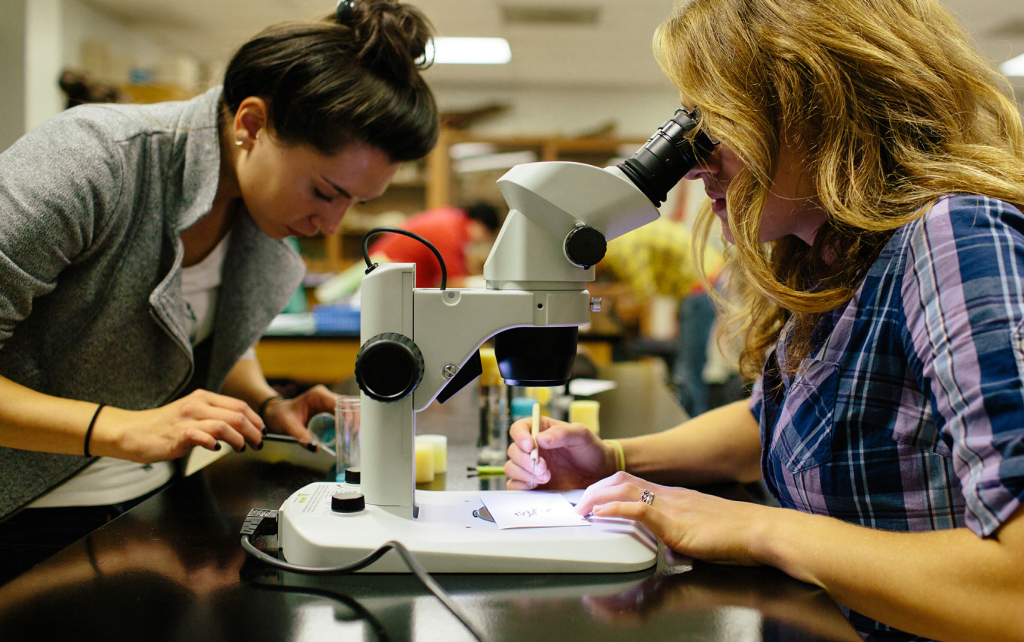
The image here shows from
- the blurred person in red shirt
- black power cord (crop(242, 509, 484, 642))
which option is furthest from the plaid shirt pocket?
the blurred person in red shirt

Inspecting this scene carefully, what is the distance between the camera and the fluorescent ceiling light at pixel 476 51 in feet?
18.0

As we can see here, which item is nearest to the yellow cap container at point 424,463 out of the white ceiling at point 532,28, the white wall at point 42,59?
the white ceiling at point 532,28

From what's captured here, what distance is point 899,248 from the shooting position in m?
0.69

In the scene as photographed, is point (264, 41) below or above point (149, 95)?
below

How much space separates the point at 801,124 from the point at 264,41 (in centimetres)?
89

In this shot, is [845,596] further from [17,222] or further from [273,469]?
[17,222]

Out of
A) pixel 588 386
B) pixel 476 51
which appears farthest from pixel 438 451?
pixel 476 51

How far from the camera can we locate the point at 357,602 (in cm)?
61

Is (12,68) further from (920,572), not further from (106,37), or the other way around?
(920,572)

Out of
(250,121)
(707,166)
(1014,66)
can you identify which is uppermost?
(1014,66)

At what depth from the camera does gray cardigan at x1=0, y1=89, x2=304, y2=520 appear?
944mm

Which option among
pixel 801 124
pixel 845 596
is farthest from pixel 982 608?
pixel 801 124

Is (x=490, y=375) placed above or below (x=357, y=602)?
above

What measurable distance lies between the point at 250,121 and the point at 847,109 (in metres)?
0.94
